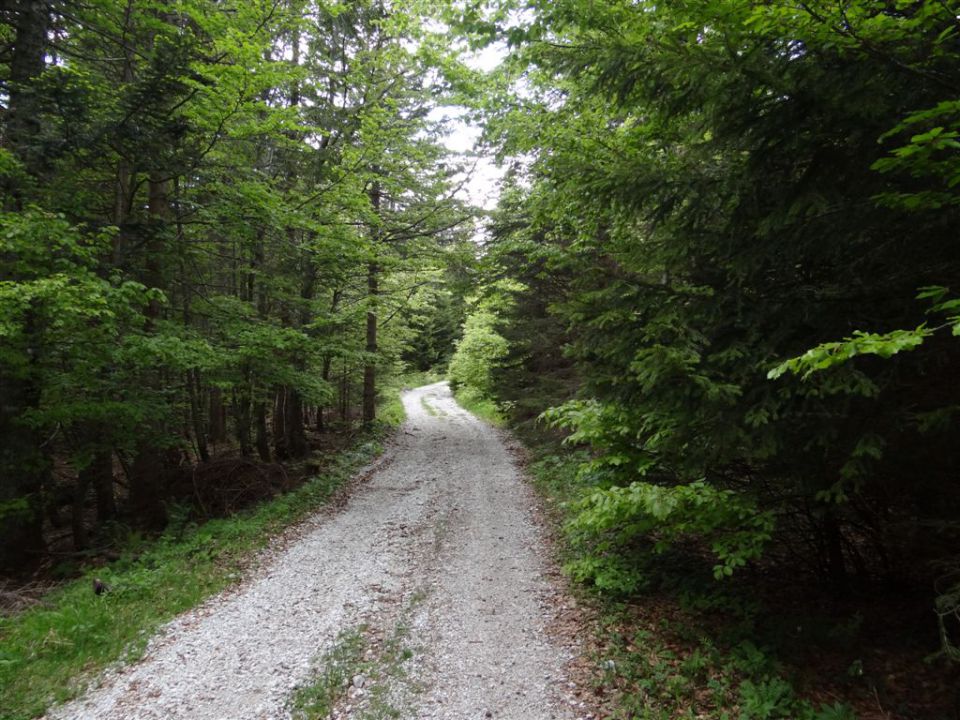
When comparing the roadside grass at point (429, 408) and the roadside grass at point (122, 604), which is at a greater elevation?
the roadside grass at point (429, 408)

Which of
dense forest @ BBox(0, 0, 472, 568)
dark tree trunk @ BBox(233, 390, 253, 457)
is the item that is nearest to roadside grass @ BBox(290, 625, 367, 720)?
dense forest @ BBox(0, 0, 472, 568)

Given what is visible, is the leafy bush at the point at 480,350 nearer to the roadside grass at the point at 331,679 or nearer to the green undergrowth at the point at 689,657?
the green undergrowth at the point at 689,657

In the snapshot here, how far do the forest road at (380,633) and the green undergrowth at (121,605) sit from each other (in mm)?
319

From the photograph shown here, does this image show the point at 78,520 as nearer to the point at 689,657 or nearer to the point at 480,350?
the point at 689,657

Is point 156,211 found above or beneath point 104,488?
above

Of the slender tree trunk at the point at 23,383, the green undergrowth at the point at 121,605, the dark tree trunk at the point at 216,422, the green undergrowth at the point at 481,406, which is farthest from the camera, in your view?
the green undergrowth at the point at 481,406

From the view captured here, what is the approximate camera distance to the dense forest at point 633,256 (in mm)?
3404

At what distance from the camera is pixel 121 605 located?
6328 mm

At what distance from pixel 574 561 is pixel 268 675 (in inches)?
161

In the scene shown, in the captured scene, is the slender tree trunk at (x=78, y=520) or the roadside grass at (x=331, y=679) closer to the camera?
the roadside grass at (x=331, y=679)

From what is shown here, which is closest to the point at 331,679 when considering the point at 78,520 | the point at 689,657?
the point at 689,657

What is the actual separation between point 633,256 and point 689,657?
3909 mm

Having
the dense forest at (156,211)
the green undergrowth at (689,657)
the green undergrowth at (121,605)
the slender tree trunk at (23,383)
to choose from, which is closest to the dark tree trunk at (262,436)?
the dense forest at (156,211)

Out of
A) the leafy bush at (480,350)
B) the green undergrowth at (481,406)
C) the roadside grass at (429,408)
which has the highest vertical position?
the leafy bush at (480,350)
